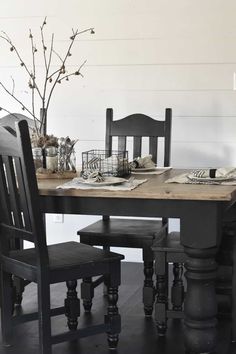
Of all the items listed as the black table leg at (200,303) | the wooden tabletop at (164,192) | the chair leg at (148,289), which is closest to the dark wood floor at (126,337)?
the chair leg at (148,289)

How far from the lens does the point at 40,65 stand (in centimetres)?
438

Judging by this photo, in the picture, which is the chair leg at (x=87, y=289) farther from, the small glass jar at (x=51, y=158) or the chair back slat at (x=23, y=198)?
the chair back slat at (x=23, y=198)

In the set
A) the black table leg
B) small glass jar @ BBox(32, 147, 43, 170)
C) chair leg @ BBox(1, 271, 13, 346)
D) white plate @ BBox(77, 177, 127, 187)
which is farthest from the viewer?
small glass jar @ BBox(32, 147, 43, 170)

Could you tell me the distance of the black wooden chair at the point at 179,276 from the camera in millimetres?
2756

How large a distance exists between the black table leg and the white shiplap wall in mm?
1718

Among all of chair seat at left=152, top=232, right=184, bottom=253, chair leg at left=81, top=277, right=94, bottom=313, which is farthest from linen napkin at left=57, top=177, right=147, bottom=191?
chair leg at left=81, top=277, right=94, bottom=313

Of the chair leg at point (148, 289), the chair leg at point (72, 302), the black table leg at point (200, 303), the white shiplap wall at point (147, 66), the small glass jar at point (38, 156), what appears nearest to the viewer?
the black table leg at point (200, 303)

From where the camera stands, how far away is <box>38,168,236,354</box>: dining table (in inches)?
95.0

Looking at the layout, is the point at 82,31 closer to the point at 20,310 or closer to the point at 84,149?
the point at 84,149

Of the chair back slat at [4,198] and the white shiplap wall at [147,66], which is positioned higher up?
the white shiplap wall at [147,66]

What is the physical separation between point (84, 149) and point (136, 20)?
0.92 m

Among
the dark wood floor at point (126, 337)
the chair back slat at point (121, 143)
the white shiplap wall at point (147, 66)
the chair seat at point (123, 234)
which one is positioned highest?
the white shiplap wall at point (147, 66)

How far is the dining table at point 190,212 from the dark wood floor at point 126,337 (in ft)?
0.96

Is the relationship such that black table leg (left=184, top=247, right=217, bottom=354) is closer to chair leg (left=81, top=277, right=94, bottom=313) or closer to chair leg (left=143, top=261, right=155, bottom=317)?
chair leg (left=143, top=261, right=155, bottom=317)
